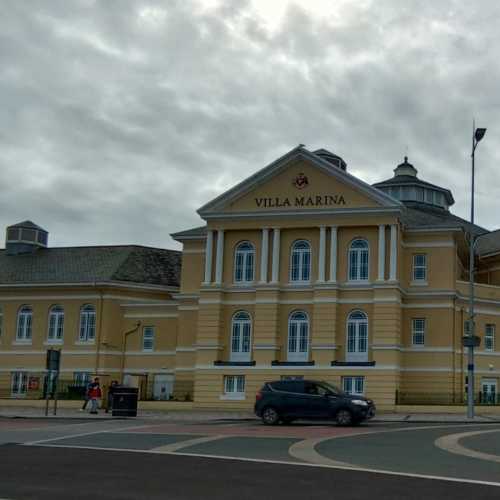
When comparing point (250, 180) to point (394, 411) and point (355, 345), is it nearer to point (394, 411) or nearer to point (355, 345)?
point (355, 345)

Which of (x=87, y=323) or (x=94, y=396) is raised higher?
(x=87, y=323)

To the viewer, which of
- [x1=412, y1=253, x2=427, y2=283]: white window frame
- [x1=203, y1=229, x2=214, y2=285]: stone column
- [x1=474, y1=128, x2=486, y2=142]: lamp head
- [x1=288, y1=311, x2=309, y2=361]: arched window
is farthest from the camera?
[x1=203, y1=229, x2=214, y2=285]: stone column

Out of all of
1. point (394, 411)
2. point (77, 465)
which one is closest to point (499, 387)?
point (394, 411)

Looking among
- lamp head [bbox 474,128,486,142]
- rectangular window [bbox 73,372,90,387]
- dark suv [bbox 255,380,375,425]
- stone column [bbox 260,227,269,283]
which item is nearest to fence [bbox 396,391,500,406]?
stone column [bbox 260,227,269,283]

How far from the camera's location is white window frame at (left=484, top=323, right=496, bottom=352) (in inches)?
1827

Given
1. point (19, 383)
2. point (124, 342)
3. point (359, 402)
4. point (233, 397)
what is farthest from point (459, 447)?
point (19, 383)

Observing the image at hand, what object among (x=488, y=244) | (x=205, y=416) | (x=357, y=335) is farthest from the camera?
(x=488, y=244)

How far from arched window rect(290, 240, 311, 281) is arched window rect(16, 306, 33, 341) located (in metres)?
18.0

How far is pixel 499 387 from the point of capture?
152 feet

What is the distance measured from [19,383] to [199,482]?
1621 inches

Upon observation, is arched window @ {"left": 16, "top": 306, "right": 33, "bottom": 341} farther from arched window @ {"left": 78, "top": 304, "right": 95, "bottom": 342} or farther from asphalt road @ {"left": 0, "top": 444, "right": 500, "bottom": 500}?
asphalt road @ {"left": 0, "top": 444, "right": 500, "bottom": 500}

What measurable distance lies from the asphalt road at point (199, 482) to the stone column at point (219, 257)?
27.3 m

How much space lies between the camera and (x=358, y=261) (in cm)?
4366

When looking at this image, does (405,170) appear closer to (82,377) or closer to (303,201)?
(303,201)
